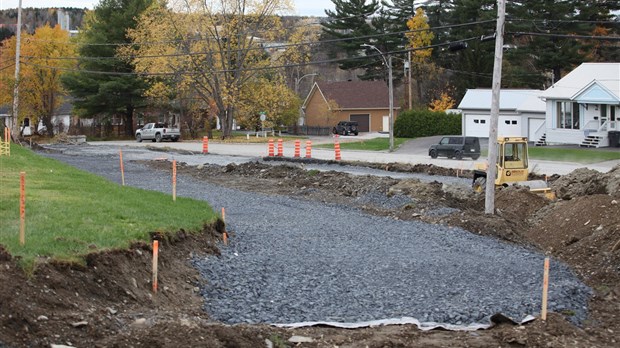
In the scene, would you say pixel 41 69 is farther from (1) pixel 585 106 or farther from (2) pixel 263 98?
(1) pixel 585 106

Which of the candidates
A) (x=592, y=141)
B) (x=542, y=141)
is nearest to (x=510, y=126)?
(x=542, y=141)

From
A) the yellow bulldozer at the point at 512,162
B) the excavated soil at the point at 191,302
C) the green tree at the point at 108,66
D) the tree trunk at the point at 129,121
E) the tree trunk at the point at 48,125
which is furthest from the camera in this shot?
the tree trunk at the point at 129,121

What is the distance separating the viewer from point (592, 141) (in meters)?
61.2

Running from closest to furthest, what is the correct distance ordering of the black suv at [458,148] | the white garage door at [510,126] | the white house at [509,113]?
1. the black suv at [458,148]
2. the white house at [509,113]
3. the white garage door at [510,126]

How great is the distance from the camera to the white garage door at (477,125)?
240ft

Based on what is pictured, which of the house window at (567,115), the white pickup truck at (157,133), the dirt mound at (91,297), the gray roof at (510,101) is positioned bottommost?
the dirt mound at (91,297)

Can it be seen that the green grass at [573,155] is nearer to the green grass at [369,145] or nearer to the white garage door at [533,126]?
the green grass at [369,145]

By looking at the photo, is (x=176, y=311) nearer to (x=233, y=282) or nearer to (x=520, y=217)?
(x=233, y=282)

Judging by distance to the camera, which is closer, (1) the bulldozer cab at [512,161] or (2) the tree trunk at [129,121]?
(1) the bulldozer cab at [512,161]

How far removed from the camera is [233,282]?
15320mm

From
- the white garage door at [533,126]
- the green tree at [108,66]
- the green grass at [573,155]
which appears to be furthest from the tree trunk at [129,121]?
the green grass at [573,155]

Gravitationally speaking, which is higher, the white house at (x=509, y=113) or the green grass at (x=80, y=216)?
the white house at (x=509, y=113)

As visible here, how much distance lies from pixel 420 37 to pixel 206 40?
27.4 m

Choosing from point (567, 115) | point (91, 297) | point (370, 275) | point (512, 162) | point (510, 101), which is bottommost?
point (370, 275)
